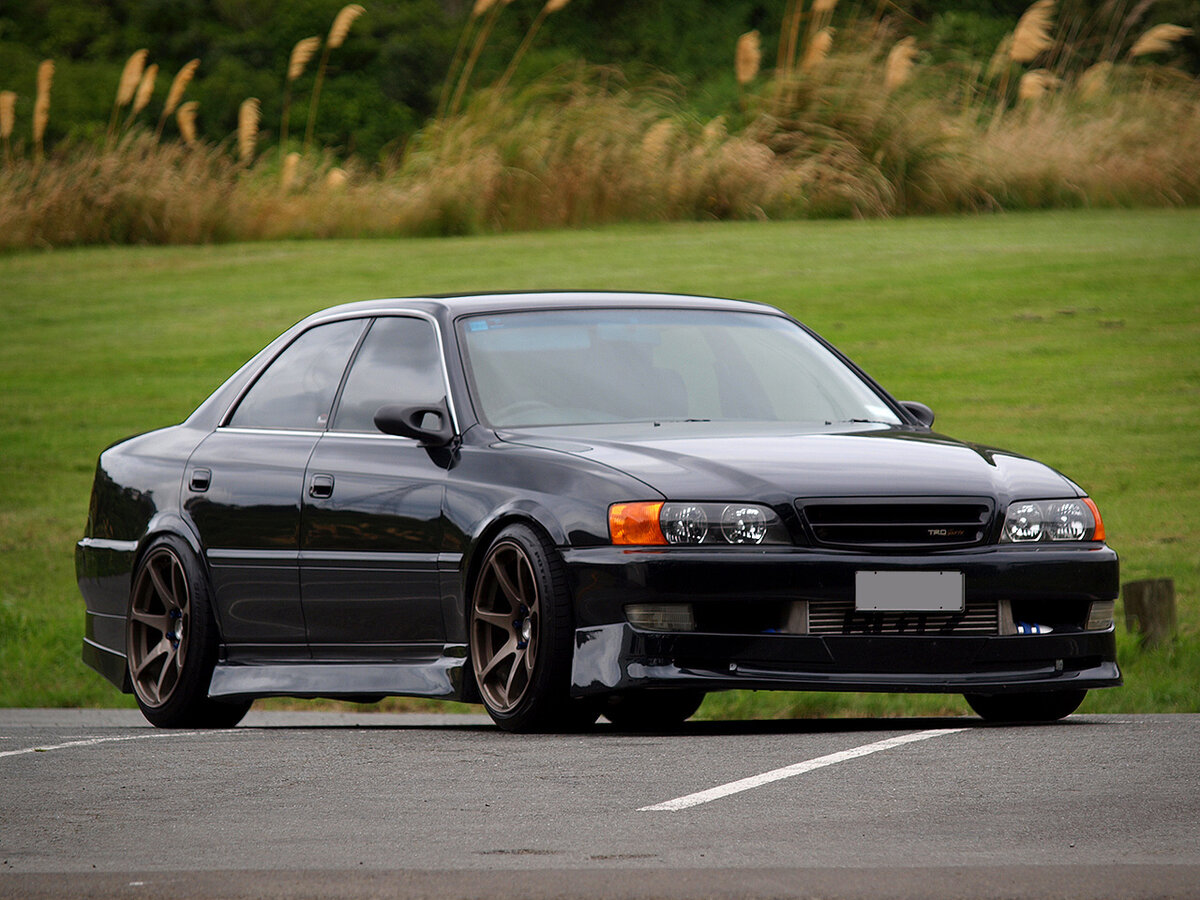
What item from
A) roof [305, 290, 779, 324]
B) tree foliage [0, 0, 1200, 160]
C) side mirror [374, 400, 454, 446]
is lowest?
tree foliage [0, 0, 1200, 160]

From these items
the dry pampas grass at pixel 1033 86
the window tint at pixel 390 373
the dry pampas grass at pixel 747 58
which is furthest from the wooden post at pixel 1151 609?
the dry pampas grass at pixel 747 58

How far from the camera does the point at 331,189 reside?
25406 millimetres

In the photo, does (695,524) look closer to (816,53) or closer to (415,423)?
(415,423)

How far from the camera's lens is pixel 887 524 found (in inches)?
300

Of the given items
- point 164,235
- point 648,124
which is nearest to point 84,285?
point 164,235

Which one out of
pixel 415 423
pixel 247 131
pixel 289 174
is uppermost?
pixel 415 423

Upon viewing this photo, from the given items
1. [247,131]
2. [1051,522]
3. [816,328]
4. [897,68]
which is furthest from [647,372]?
[247,131]

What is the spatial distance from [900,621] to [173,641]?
10.3 ft

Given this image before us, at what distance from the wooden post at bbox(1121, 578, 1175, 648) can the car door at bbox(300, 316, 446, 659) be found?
4345mm

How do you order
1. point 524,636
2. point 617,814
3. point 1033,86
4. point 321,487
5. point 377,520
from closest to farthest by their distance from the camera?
point 617,814 → point 524,636 → point 377,520 → point 321,487 → point 1033,86

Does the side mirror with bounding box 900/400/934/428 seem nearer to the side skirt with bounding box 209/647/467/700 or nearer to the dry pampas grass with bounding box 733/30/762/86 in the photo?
the side skirt with bounding box 209/647/467/700

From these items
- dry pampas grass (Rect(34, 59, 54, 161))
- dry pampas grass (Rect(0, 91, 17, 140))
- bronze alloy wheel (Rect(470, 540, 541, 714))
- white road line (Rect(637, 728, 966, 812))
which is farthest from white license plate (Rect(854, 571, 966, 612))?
dry pampas grass (Rect(0, 91, 17, 140))

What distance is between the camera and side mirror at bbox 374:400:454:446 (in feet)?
26.8

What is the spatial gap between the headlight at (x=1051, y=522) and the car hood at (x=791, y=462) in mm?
39
